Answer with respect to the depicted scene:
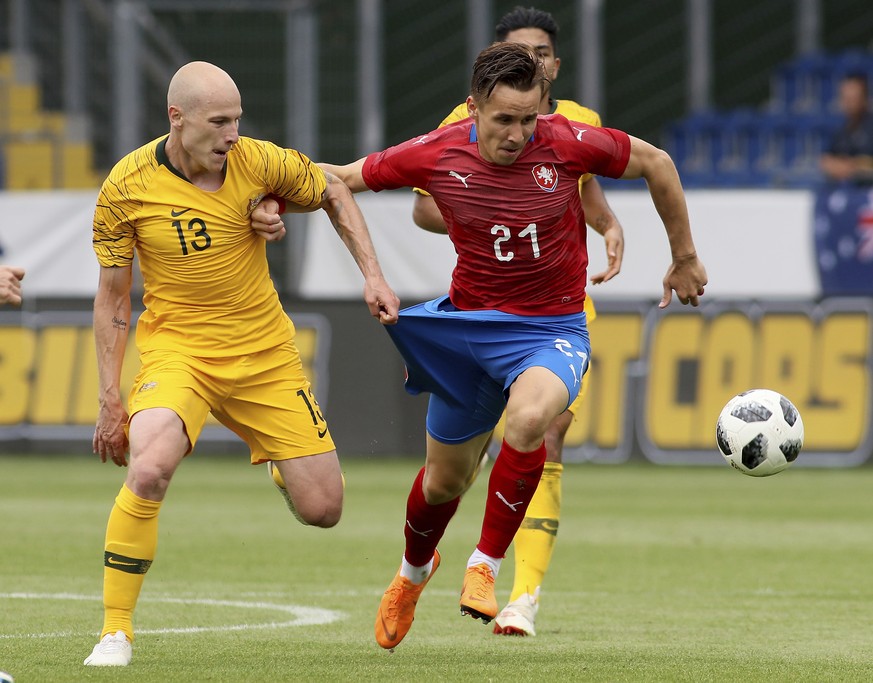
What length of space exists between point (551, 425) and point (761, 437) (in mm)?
943

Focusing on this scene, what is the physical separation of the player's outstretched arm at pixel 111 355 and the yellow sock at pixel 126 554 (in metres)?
0.28

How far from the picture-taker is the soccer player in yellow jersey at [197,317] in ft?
19.6

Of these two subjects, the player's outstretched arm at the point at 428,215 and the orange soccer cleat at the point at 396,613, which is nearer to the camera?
the orange soccer cleat at the point at 396,613

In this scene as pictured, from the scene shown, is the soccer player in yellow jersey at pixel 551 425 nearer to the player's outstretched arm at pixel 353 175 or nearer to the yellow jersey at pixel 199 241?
the player's outstretched arm at pixel 353 175

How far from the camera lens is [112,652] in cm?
579

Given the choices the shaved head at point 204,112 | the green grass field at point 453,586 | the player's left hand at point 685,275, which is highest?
the shaved head at point 204,112

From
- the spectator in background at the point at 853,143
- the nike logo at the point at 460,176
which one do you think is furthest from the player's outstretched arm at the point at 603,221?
the spectator in background at the point at 853,143

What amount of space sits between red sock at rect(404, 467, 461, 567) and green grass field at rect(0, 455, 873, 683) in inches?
13.7

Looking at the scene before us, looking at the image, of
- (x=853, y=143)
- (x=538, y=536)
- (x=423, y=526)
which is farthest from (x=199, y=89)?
(x=853, y=143)

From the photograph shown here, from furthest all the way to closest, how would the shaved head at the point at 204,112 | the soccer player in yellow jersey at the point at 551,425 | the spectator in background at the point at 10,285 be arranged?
the soccer player in yellow jersey at the point at 551,425
the shaved head at the point at 204,112
the spectator in background at the point at 10,285

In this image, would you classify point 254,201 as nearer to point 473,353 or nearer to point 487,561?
point 473,353

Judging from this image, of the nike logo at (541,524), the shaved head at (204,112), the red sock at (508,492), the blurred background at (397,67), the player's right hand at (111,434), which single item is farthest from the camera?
the blurred background at (397,67)

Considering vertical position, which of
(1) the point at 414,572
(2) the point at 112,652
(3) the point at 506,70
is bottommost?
(2) the point at 112,652

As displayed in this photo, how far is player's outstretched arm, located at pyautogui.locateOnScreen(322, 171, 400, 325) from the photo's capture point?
6180 mm
